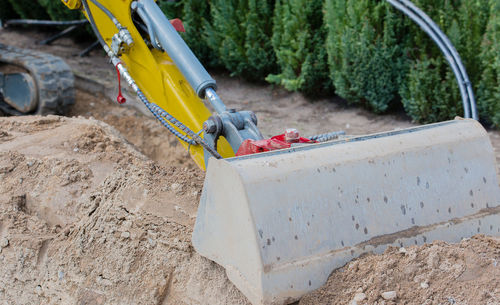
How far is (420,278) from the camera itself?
2217 mm

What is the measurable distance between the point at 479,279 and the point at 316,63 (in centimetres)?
482

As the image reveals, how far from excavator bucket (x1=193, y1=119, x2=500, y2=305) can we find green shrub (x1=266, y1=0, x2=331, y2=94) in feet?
13.3

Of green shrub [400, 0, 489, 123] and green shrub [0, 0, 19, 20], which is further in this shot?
green shrub [0, 0, 19, 20]

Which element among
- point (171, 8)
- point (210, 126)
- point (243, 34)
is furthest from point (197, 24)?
point (210, 126)

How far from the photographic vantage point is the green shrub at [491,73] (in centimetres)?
509

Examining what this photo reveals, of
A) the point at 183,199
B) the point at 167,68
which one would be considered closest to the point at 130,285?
the point at 183,199

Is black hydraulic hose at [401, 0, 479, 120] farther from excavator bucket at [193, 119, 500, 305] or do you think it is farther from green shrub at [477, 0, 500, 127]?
excavator bucket at [193, 119, 500, 305]

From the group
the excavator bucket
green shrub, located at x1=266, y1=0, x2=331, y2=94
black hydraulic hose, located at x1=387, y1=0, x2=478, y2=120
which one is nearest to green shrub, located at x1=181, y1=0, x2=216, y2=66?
green shrub, located at x1=266, y1=0, x2=331, y2=94

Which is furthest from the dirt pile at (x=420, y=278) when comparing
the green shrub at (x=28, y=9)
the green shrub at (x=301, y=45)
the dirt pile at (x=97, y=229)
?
the green shrub at (x=28, y=9)

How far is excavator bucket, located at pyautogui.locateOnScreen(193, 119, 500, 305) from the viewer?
2.25 metres

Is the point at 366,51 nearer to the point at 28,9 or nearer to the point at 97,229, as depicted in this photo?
the point at 97,229

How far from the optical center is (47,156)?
11.9 ft

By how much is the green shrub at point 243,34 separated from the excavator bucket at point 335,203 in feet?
15.1

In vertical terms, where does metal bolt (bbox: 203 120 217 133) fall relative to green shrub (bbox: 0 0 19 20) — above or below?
above
